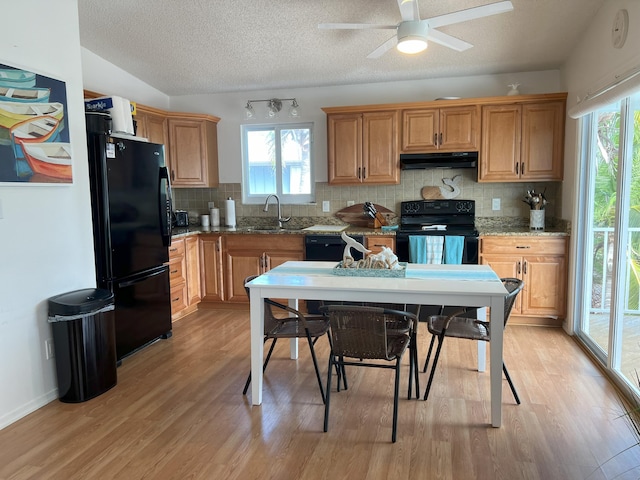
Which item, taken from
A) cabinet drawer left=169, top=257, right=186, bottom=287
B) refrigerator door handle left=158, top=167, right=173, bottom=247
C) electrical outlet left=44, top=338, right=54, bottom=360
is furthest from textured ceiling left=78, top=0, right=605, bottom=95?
electrical outlet left=44, top=338, right=54, bottom=360

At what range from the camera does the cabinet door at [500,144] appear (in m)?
4.21

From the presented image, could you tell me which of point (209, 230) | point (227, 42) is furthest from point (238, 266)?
point (227, 42)

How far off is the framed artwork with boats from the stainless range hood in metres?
2.97

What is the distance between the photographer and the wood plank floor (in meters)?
2.05

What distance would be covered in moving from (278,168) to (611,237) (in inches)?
133

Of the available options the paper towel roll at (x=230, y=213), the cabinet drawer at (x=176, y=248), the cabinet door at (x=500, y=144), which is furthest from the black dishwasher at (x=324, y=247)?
the cabinet door at (x=500, y=144)

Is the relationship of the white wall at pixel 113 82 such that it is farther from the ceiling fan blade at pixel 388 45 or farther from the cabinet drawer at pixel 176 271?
the ceiling fan blade at pixel 388 45

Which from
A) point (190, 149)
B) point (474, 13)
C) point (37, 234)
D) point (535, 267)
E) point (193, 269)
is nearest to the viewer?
Result: point (474, 13)

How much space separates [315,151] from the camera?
5.05m

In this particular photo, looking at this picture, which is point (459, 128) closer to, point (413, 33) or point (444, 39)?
point (444, 39)

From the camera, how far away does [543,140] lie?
416cm

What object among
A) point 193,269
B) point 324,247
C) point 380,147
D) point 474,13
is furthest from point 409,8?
point 193,269

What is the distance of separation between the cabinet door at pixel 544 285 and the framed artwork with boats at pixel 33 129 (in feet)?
12.3

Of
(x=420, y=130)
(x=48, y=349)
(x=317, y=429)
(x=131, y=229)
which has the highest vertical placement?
(x=420, y=130)
